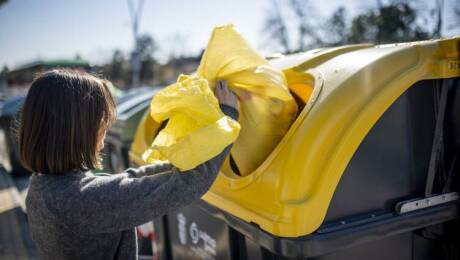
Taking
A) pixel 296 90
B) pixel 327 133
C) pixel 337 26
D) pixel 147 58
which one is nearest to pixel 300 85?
pixel 296 90

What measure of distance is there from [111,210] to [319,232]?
0.64m

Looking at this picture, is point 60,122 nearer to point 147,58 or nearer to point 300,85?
point 300,85

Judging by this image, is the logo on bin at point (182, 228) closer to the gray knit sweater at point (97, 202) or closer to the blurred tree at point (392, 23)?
the gray knit sweater at point (97, 202)

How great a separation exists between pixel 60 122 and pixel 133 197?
0.31 m

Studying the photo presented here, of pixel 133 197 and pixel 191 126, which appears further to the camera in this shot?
pixel 191 126

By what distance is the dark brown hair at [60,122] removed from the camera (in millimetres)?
1162

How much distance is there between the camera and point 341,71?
1.44 m

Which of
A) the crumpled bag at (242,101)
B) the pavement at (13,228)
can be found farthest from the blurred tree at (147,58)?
the crumpled bag at (242,101)

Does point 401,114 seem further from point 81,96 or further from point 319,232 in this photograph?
point 81,96

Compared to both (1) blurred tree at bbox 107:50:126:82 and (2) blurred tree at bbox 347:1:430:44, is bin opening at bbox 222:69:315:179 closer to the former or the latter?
(2) blurred tree at bbox 347:1:430:44

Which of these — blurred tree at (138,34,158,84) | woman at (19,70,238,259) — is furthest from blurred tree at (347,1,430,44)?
blurred tree at (138,34,158,84)

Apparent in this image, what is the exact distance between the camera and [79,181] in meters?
1.16

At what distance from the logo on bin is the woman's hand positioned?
1022 mm

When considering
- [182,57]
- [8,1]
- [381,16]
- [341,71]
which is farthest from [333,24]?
[341,71]
